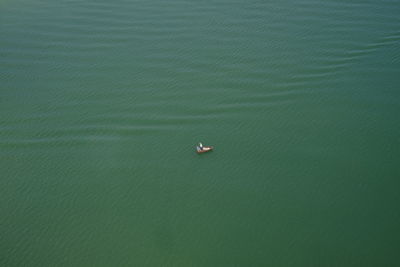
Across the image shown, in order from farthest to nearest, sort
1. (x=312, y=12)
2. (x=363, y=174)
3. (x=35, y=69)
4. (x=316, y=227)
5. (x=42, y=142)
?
(x=312, y=12)
(x=35, y=69)
(x=42, y=142)
(x=363, y=174)
(x=316, y=227)

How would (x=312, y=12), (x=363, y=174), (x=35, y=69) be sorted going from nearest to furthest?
(x=363, y=174) → (x=35, y=69) → (x=312, y=12)

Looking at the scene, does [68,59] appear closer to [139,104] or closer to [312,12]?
[139,104]

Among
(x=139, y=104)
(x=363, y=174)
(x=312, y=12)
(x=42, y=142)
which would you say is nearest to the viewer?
(x=363, y=174)

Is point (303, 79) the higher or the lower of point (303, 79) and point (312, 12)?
the lower

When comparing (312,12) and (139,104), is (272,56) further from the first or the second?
(139,104)

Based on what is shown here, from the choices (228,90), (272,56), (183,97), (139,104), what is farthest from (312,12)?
(139,104)

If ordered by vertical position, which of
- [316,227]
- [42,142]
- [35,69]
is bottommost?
[316,227]

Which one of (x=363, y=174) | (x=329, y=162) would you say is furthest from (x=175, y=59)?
(x=363, y=174)

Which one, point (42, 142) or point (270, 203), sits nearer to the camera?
point (270, 203)

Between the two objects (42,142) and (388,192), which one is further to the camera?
(42,142)
